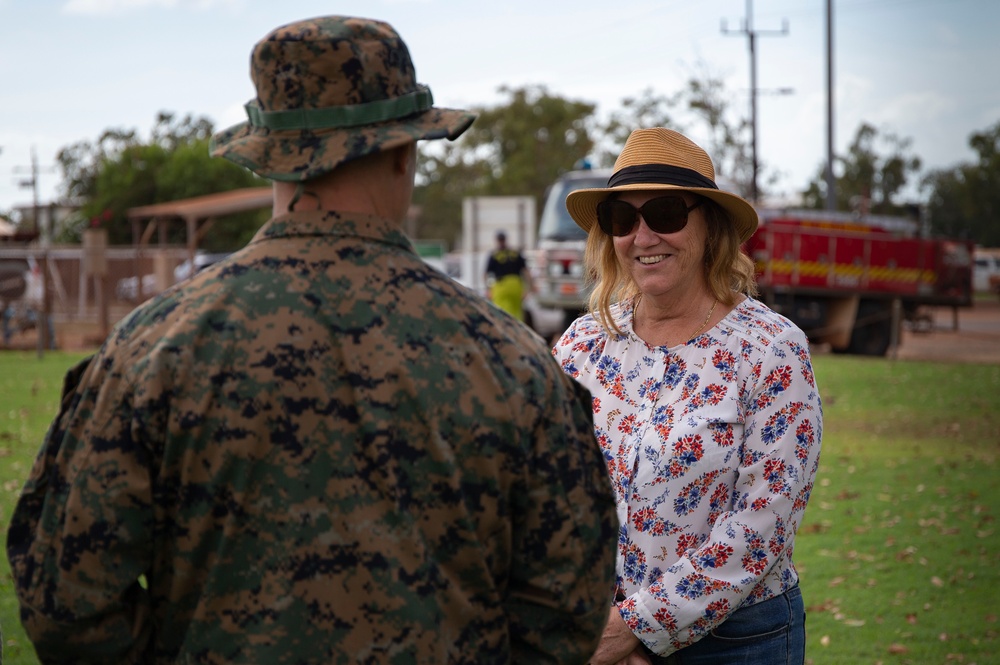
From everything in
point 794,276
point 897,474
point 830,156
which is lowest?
point 897,474

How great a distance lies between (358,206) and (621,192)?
4.34ft

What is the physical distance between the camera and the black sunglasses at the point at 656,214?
2854 millimetres

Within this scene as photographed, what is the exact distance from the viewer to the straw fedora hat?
2.84 meters

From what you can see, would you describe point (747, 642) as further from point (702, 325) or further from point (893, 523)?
point (893, 523)

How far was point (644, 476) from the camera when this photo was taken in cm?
262

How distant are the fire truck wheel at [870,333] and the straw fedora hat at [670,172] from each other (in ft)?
66.4

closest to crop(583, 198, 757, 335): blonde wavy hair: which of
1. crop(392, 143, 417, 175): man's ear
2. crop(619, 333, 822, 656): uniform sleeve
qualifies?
crop(619, 333, 822, 656): uniform sleeve

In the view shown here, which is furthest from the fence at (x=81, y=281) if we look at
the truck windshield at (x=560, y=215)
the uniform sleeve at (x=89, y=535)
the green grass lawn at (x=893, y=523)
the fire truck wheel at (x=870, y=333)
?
the uniform sleeve at (x=89, y=535)

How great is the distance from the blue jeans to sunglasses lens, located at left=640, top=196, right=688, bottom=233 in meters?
0.96

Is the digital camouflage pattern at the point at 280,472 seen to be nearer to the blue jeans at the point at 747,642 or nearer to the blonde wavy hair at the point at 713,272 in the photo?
the blue jeans at the point at 747,642

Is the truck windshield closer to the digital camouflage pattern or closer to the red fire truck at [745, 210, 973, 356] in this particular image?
the red fire truck at [745, 210, 973, 356]

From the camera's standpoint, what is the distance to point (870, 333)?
74.0 feet

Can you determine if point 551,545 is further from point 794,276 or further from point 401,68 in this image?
point 794,276

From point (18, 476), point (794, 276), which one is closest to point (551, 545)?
point (18, 476)
